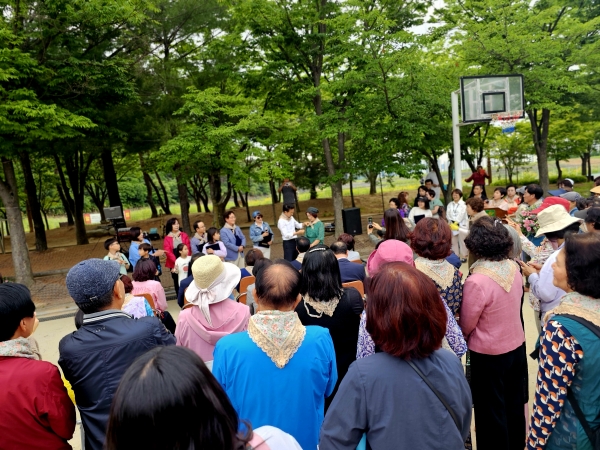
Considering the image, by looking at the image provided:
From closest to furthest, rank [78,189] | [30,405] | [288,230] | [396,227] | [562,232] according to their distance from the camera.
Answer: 1. [30,405]
2. [562,232]
3. [396,227]
4. [288,230]
5. [78,189]

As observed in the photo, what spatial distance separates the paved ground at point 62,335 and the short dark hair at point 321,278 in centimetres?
240

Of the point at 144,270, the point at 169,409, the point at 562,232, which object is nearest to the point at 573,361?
the point at 169,409

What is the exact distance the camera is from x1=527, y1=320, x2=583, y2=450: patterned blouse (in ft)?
5.89

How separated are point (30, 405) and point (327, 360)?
1.39 m

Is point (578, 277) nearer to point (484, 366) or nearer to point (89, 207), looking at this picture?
point (484, 366)

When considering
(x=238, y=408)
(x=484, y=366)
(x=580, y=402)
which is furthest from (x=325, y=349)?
(x=484, y=366)

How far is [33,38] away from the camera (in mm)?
9688

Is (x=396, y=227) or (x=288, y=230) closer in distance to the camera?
(x=396, y=227)

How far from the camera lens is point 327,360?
7.09ft

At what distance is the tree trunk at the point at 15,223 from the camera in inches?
399

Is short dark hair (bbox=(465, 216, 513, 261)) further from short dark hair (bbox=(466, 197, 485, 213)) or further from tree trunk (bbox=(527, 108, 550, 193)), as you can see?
tree trunk (bbox=(527, 108, 550, 193))

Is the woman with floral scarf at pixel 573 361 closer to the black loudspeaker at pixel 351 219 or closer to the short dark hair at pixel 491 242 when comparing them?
the short dark hair at pixel 491 242

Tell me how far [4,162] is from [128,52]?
485 cm

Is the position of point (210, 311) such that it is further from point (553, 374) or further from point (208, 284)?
point (553, 374)
